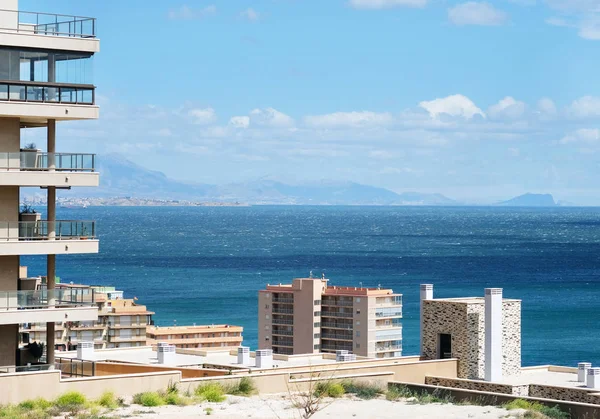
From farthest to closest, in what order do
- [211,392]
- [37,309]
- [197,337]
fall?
1. [197,337]
2. [37,309]
3. [211,392]

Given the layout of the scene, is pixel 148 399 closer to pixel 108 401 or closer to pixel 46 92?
pixel 108 401

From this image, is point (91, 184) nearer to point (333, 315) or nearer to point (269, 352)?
point (269, 352)

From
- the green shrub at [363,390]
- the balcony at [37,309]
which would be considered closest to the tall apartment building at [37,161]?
the balcony at [37,309]

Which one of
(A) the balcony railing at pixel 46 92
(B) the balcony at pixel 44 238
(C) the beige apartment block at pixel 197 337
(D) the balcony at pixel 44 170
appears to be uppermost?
(A) the balcony railing at pixel 46 92

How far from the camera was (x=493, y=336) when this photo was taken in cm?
3891

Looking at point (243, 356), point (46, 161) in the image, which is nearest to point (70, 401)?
point (46, 161)

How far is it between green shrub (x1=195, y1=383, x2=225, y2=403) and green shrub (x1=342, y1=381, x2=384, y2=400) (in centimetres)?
332

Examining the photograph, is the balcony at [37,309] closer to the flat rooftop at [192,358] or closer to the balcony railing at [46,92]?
the balcony railing at [46,92]

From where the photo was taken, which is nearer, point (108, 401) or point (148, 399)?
point (108, 401)

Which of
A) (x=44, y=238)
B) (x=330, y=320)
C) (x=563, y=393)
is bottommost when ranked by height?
(x=330, y=320)

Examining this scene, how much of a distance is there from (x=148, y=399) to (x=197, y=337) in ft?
265

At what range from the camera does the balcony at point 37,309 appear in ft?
101

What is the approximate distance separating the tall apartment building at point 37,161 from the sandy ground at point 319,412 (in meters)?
4.33

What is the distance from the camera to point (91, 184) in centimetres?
3144
